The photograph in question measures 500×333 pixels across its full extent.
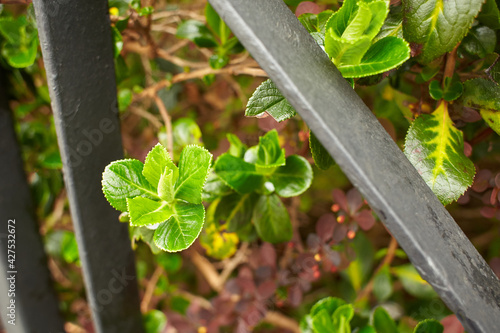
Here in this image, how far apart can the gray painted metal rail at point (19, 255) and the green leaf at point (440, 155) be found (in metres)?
0.78

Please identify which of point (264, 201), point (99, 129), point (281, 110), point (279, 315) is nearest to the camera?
point (281, 110)

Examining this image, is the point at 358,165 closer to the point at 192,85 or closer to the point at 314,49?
the point at 314,49

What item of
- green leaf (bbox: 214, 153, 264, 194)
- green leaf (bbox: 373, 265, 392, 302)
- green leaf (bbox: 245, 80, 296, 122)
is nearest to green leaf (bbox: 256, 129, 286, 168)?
green leaf (bbox: 214, 153, 264, 194)

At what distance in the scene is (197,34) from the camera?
83cm

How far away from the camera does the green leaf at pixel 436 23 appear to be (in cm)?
48

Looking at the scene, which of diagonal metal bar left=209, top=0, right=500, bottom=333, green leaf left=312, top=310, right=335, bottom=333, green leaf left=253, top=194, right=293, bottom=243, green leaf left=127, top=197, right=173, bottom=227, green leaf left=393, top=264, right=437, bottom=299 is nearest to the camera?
diagonal metal bar left=209, top=0, right=500, bottom=333

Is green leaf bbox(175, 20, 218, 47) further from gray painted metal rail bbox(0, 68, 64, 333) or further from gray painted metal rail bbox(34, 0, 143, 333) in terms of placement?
gray painted metal rail bbox(0, 68, 64, 333)

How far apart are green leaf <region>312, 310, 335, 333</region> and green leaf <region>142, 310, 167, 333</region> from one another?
0.45 m

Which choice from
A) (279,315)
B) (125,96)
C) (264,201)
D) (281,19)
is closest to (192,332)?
(279,315)

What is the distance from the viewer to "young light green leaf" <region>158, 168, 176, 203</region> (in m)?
0.50

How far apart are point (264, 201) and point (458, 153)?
1.10ft

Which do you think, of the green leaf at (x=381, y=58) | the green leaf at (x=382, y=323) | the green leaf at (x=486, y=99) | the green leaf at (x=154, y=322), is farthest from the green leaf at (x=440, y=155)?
the green leaf at (x=154, y=322)

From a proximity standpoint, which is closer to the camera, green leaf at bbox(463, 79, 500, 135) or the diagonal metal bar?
the diagonal metal bar

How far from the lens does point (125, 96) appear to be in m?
0.86
